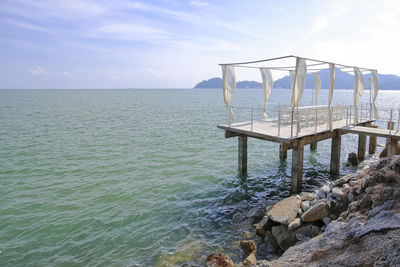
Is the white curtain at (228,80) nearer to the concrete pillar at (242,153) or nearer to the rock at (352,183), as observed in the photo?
the concrete pillar at (242,153)

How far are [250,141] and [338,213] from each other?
12.9 m

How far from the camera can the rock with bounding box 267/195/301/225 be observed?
294 inches

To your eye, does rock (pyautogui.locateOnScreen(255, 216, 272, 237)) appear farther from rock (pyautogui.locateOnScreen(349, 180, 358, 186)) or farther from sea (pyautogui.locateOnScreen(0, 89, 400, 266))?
rock (pyautogui.locateOnScreen(349, 180, 358, 186))

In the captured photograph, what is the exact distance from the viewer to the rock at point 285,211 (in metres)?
7.47

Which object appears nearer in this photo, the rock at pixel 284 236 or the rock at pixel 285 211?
the rock at pixel 284 236

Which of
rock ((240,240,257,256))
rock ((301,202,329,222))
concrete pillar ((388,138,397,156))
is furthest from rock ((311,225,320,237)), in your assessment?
concrete pillar ((388,138,397,156))

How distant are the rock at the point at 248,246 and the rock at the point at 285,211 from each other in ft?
3.16

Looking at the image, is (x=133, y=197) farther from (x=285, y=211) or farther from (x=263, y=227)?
(x=285, y=211)

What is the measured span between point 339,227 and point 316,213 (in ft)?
5.58

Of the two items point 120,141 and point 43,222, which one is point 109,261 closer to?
point 43,222

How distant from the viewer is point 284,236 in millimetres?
7117

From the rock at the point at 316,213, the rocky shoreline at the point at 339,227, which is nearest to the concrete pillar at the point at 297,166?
the rocky shoreline at the point at 339,227

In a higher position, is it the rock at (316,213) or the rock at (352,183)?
the rock at (352,183)

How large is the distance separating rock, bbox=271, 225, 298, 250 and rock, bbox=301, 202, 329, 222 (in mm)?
540
